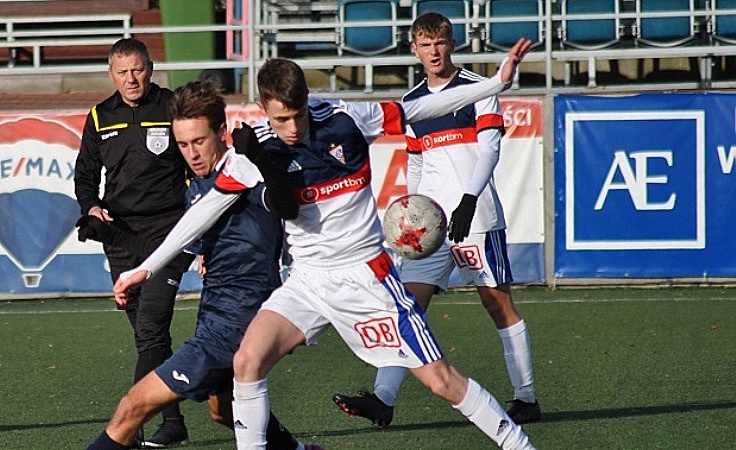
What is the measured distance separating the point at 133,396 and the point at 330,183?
1.13 m

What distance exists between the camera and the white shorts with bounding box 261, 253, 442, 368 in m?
5.00

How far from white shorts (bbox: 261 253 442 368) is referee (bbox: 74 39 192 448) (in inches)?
52.9

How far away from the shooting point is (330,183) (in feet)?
16.5

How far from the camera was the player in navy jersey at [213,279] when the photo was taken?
16.6 ft

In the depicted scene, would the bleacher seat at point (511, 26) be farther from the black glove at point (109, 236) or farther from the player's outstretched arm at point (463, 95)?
the player's outstretched arm at point (463, 95)

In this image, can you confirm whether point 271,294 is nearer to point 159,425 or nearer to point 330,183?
point 330,183

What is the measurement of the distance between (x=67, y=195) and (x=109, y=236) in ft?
21.6

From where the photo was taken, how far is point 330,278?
509 centimetres

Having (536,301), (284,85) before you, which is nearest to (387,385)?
(284,85)

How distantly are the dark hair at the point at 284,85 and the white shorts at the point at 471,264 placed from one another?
6.77 feet

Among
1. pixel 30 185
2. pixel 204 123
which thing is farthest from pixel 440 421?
pixel 30 185

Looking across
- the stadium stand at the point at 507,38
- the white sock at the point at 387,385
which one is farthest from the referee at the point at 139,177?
the stadium stand at the point at 507,38

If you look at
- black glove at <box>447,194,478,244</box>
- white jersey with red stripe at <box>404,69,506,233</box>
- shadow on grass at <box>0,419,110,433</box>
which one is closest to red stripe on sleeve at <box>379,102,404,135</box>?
black glove at <box>447,194,478,244</box>

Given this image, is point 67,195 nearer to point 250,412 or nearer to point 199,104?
point 199,104
